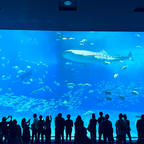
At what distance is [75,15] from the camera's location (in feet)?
18.1


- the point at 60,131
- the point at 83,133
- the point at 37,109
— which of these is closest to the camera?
the point at 83,133

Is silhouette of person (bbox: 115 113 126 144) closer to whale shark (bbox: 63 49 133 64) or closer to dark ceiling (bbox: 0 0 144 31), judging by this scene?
dark ceiling (bbox: 0 0 144 31)

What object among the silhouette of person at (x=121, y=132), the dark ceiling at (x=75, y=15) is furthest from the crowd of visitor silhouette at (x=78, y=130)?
the dark ceiling at (x=75, y=15)

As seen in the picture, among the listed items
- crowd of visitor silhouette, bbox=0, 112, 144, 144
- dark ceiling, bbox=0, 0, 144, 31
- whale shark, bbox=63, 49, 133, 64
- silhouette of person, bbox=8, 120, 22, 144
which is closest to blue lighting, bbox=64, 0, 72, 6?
dark ceiling, bbox=0, 0, 144, 31

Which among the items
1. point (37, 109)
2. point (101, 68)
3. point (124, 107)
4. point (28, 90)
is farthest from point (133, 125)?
point (28, 90)

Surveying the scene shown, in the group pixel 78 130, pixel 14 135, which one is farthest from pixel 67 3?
pixel 14 135

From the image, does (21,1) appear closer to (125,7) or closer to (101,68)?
(125,7)

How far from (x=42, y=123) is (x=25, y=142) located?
66 centimetres

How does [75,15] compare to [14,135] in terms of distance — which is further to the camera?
[75,15]

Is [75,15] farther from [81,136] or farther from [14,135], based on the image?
[14,135]

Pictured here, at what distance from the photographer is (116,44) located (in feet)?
141

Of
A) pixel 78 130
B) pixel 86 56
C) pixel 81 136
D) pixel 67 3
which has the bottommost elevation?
pixel 81 136

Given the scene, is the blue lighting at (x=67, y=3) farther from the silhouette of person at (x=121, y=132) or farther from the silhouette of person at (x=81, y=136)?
the silhouette of person at (x=121, y=132)

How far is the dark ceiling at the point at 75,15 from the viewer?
190 inches
